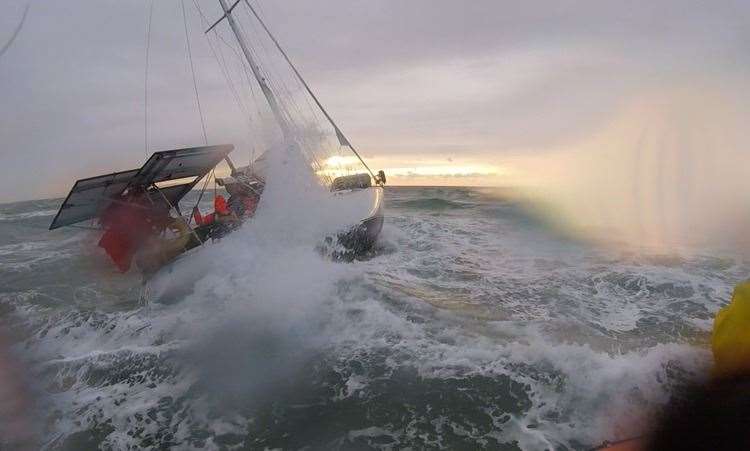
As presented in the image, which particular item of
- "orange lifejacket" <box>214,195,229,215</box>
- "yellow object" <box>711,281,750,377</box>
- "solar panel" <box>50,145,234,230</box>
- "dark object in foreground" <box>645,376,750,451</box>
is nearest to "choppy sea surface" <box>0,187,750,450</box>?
"dark object in foreground" <box>645,376,750,451</box>

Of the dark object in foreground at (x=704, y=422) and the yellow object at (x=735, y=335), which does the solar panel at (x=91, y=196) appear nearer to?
the dark object in foreground at (x=704, y=422)

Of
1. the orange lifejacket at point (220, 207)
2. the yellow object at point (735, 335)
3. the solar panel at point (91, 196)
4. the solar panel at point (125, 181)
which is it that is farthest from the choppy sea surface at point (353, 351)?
the solar panel at point (125, 181)

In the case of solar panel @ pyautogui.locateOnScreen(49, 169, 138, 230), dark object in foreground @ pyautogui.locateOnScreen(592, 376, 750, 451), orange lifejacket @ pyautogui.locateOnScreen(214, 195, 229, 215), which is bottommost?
dark object in foreground @ pyautogui.locateOnScreen(592, 376, 750, 451)

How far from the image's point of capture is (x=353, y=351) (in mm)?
7074

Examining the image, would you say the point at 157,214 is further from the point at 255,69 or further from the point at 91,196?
the point at 255,69

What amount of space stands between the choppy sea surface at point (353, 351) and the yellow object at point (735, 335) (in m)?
1.11

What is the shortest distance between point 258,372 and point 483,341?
3.85 metres

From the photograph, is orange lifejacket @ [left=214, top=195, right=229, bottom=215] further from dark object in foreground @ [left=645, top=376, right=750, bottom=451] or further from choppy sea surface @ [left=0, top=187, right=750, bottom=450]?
dark object in foreground @ [left=645, top=376, right=750, bottom=451]

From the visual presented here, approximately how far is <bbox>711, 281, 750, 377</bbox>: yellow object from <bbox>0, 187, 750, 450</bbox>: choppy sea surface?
111cm

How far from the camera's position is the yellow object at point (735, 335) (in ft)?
13.2

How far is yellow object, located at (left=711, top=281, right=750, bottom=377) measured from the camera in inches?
159

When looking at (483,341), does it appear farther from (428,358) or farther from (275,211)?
(275,211)

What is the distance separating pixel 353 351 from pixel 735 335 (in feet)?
16.9

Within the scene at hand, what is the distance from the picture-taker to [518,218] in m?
25.4
